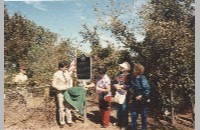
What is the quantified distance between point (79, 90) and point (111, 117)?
0.91 metres

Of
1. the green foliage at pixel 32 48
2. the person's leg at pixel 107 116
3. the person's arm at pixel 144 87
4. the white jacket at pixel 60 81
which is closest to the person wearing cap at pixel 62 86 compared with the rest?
Result: the white jacket at pixel 60 81

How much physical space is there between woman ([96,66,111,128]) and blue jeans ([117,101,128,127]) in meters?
0.23

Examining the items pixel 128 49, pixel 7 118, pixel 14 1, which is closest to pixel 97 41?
pixel 128 49

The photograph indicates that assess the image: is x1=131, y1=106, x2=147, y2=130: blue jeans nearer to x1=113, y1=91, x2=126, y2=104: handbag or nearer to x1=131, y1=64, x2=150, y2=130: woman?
x1=131, y1=64, x2=150, y2=130: woman

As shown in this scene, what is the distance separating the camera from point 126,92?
7.68 meters

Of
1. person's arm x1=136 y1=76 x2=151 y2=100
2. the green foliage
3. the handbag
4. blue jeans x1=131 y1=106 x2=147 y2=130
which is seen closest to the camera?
person's arm x1=136 y1=76 x2=151 y2=100

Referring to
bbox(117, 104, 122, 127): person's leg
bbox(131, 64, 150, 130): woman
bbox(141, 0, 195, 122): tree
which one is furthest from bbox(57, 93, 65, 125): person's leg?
bbox(141, 0, 195, 122): tree

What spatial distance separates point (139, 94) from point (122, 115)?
24.4 inches

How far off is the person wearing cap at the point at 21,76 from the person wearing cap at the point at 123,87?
207 cm

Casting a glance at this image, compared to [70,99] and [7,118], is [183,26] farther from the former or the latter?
[7,118]

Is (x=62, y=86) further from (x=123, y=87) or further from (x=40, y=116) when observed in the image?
(x=123, y=87)

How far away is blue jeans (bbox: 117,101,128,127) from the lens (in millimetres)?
7699

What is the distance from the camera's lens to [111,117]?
26.7 ft

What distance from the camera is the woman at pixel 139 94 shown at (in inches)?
293
